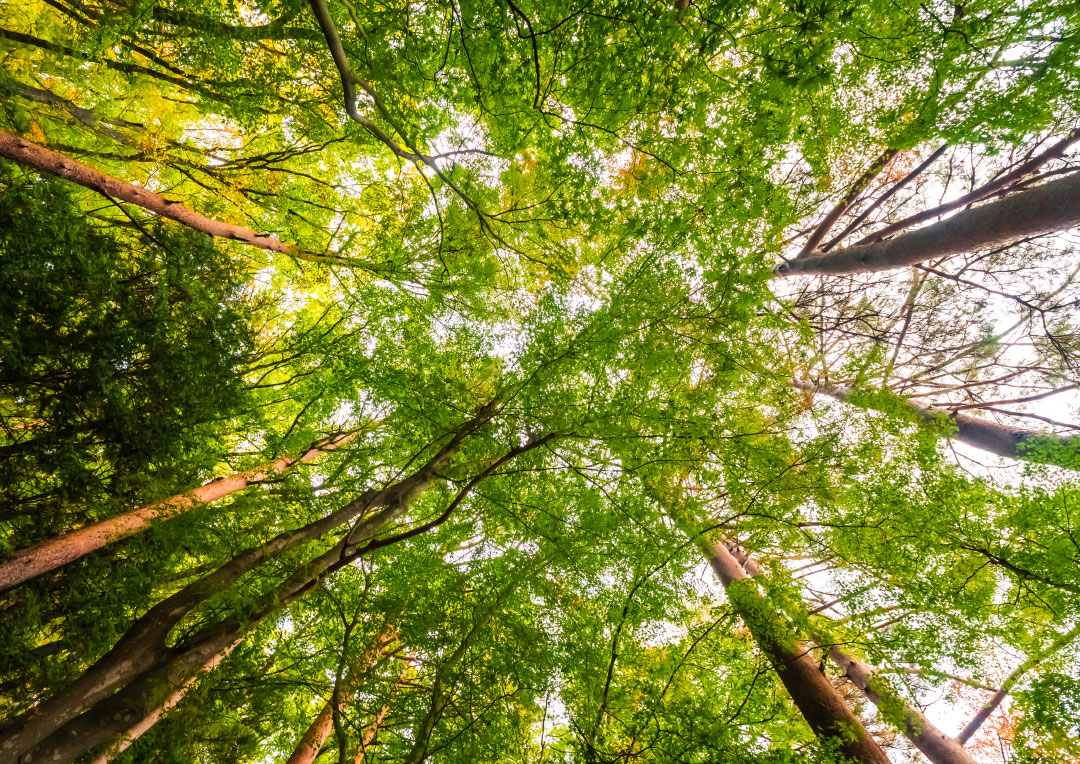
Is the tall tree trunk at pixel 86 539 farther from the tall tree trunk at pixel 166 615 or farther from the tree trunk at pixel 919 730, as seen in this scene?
the tree trunk at pixel 919 730

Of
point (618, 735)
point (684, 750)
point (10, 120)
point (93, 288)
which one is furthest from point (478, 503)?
point (10, 120)

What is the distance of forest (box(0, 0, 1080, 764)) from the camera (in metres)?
3.27

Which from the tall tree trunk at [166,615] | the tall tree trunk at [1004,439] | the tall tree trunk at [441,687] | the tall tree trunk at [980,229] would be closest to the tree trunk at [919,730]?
the tall tree trunk at [1004,439]

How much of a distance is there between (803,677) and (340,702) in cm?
499

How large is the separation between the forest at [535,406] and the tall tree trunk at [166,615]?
0.03 meters

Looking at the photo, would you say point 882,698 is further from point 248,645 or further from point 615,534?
point 248,645

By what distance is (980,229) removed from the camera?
4277 millimetres

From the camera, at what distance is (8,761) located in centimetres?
232

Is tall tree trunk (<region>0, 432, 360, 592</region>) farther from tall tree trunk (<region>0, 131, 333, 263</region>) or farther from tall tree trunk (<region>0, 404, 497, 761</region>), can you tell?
tall tree trunk (<region>0, 131, 333, 263</region>)

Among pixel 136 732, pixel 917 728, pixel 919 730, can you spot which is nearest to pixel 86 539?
pixel 136 732

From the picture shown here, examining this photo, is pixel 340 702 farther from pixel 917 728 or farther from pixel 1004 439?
pixel 1004 439

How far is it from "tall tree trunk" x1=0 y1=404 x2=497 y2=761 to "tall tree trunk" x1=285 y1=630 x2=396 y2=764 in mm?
1084

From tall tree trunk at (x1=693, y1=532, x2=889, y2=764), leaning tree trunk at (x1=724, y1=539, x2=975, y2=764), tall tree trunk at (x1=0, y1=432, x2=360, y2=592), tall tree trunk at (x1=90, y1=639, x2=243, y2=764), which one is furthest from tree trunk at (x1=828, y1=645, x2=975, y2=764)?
tall tree trunk at (x1=0, y1=432, x2=360, y2=592)

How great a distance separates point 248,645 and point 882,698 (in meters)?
7.06
